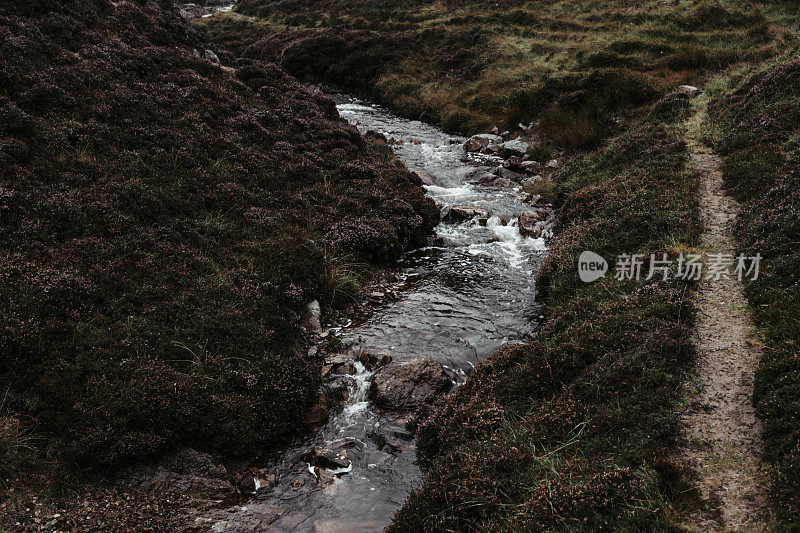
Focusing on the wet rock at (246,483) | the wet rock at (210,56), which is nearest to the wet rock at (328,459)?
the wet rock at (246,483)

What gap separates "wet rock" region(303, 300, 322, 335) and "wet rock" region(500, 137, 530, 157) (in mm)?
15261

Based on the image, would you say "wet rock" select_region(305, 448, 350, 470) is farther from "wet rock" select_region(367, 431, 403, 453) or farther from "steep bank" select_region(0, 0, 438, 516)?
"steep bank" select_region(0, 0, 438, 516)

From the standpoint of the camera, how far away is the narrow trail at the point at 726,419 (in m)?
5.13

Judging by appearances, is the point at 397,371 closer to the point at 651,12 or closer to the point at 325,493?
the point at 325,493

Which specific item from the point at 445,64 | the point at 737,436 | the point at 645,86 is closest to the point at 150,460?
the point at 737,436

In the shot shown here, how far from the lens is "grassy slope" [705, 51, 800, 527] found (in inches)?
223

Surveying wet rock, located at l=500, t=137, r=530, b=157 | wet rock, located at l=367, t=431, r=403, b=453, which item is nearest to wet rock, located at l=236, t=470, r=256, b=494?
wet rock, located at l=367, t=431, r=403, b=453

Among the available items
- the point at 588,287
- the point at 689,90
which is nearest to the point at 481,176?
the point at 689,90

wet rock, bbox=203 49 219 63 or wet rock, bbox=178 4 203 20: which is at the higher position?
wet rock, bbox=178 4 203 20

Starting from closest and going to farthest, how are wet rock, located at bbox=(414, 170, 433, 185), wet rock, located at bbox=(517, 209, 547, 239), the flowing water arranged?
the flowing water
wet rock, located at bbox=(517, 209, 547, 239)
wet rock, located at bbox=(414, 170, 433, 185)

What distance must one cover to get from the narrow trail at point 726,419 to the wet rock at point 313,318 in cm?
786

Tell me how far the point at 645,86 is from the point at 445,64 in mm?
15713

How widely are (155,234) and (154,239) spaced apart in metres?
0.27

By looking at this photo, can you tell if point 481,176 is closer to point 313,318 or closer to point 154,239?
point 313,318
